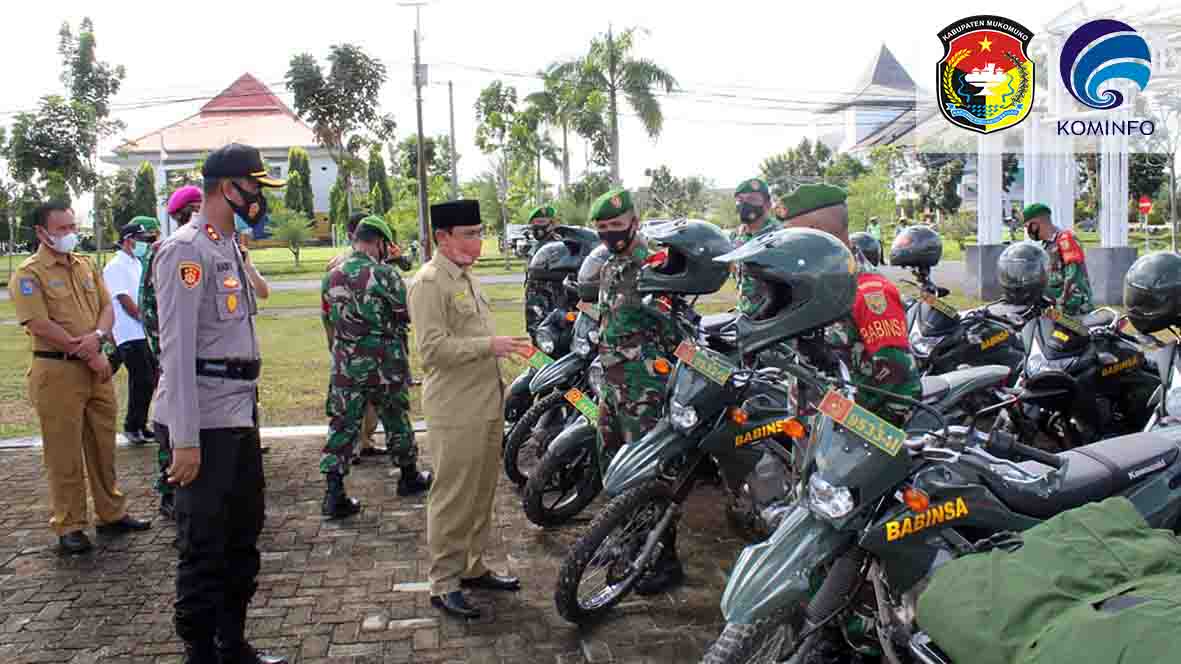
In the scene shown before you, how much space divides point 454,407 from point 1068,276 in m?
5.54

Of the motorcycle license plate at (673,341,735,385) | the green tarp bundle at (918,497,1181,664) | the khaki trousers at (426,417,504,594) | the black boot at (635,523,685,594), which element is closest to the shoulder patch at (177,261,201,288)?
the khaki trousers at (426,417,504,594)

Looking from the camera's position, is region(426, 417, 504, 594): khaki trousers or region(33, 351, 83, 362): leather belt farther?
region(33, 351, 83, 362): leather belt

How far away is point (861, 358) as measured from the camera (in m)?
3.20

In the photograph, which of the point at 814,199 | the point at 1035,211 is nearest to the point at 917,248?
the point at 1035,211

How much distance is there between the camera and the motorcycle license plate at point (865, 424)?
101 inches

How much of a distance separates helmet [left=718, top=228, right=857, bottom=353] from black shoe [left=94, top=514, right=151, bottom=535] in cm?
424

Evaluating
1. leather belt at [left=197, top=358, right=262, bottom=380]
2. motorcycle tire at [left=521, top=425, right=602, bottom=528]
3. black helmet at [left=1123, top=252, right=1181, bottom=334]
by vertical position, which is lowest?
motorcycle tire at [left=521, top=425, right=602, bottom=528]

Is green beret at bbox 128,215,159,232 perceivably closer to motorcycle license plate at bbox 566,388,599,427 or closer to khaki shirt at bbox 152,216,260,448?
motorcycle license plate at bbox 566,388,599,427

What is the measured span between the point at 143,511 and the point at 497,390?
9.77 ft

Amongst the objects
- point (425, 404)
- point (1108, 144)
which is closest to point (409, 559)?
point (425, 404)

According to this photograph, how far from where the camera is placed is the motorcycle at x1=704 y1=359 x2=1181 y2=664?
103 inches

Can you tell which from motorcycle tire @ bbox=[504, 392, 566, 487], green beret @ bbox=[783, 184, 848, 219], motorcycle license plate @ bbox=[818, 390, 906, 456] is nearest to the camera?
motorcycle license plate @ bbox=[818, 390, 906, 456]

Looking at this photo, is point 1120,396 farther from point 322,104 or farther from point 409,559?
point 322,104

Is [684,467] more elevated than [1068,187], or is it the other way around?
[1068,187]
